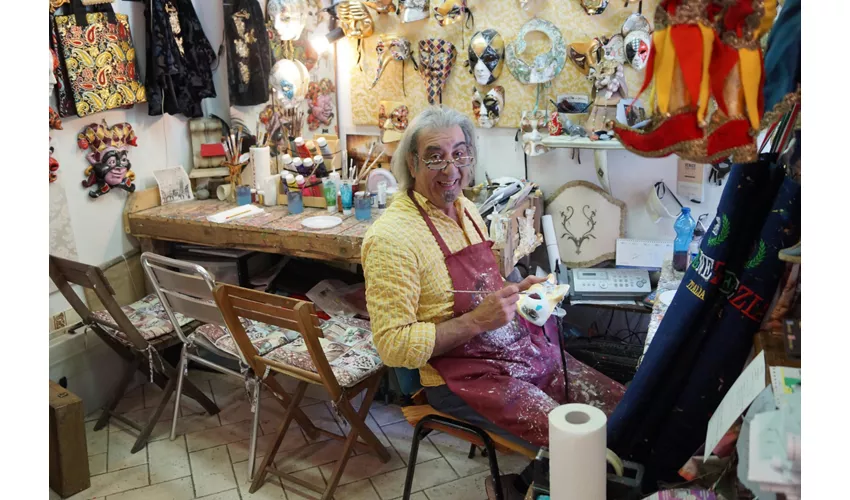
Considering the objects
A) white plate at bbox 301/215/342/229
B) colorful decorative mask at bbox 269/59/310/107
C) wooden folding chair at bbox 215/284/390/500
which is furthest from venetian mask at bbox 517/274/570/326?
colorful decorative mask at bbox 269/59/310/107

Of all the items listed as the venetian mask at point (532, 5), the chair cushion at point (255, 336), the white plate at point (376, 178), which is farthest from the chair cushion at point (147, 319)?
the venetian mask at point (532, 5)

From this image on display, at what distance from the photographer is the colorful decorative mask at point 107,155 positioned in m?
3.49

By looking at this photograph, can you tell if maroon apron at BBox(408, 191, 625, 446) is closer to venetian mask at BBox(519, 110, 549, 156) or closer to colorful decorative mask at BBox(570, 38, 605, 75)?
venetian mask at BBox(519, 110, 549, 156)

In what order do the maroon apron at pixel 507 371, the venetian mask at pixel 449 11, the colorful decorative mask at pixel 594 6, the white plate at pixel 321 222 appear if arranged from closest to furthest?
the maroon apron at pixel 507 371 < the colorful decorative mask at pixel 594 6 < the white plate at pixel 321 222 < the venetian mask at pixel 449 11

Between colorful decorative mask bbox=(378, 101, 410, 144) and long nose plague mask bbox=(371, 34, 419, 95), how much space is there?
102mm

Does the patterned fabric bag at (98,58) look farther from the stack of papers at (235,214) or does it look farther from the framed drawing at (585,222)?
the framed drawing at (585,222)

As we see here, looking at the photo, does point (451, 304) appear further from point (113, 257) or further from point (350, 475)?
point (113, 257)

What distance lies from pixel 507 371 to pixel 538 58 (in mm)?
1898

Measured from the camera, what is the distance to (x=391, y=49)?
12.5ft

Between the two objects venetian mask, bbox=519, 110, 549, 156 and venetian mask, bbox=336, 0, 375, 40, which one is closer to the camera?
venetian mask, bbox=519, 110, 549, 156

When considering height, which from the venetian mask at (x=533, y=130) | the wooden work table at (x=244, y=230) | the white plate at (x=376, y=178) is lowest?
the wooden work table at (x=244, y=230)

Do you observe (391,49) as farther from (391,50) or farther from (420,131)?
(420,131)

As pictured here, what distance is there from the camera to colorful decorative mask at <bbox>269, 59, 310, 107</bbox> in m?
3.92

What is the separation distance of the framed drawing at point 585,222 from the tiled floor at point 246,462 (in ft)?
3.78
